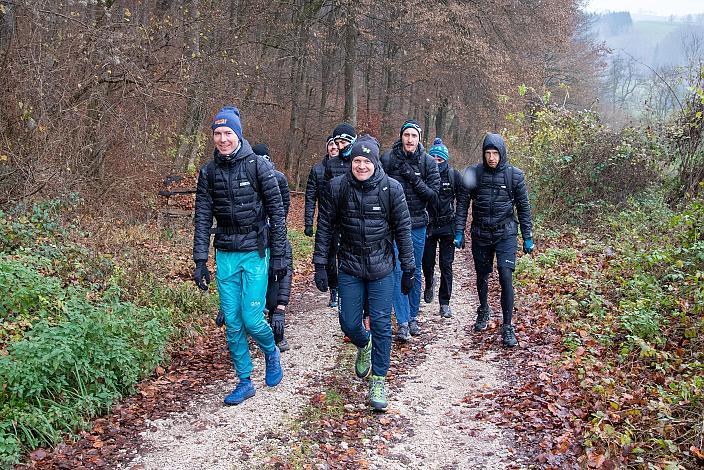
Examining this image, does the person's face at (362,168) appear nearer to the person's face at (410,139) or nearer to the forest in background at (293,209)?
the person's face at (410,139)

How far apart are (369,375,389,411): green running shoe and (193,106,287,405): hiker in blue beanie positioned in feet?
3.71

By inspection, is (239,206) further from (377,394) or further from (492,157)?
(492,157)

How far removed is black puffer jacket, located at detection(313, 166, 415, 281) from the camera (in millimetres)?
5422

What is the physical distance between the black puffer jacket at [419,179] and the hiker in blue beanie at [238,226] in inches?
85.2

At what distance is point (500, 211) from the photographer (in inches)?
276

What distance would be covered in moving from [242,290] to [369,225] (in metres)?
1.32

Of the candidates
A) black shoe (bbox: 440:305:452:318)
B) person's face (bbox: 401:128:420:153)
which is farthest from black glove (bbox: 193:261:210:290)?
black shoe (bbox: 440:305:452:318)

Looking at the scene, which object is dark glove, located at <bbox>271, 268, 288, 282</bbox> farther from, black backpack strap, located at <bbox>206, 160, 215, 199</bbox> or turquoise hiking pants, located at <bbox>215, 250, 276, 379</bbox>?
black backpack strap, located at <bbox>206, 160, 215, 199</bbox>

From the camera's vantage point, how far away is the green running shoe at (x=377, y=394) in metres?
5.43

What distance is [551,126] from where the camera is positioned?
14773mm

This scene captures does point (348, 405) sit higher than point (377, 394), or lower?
lower

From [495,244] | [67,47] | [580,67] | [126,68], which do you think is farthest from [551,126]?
[580,67]

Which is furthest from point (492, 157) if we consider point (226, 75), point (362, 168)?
point (226, 75)

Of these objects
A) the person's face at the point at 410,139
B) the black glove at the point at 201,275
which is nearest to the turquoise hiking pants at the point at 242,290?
the black glove at the point at 201,275
